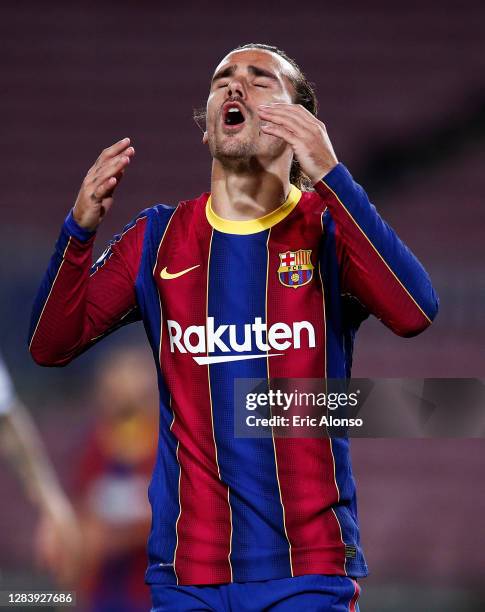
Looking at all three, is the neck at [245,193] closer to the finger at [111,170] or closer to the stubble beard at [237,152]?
the stubble beard at [237,152]

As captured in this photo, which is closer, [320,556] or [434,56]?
[320,556]

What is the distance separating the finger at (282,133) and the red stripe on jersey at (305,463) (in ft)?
0.80

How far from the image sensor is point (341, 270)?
90.5 inches

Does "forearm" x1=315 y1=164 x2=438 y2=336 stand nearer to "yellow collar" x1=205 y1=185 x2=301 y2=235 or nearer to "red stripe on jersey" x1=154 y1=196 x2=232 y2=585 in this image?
"yellow collar" x1=205 y1=185 x2=301 y2=235

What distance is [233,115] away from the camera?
2.42m

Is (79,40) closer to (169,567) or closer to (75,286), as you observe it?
(75,286)

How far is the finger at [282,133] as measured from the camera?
2.20 metres

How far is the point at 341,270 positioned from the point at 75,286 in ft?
1.89

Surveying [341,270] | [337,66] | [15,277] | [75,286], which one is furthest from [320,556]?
[337,66]

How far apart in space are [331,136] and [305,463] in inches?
150

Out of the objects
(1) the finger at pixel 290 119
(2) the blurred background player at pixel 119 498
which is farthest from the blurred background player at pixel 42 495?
(1) the finger at pixel 290 119

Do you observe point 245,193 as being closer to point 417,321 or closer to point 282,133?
point 282,133

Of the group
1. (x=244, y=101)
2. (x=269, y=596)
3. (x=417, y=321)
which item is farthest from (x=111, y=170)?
(x=269, y=596)

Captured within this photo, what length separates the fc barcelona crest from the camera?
7.51ft
